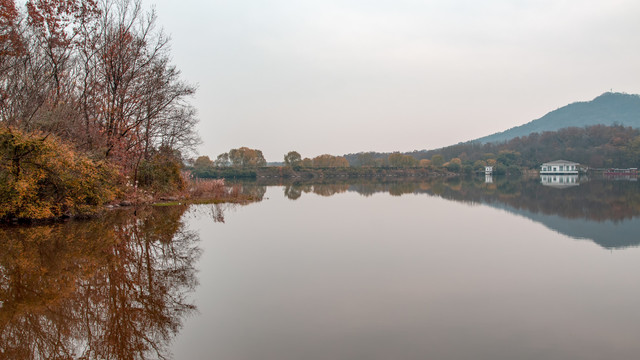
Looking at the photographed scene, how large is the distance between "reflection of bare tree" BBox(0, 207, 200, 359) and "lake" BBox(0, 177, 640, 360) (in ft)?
0.09

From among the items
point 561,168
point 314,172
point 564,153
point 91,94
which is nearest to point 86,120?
point 91,94

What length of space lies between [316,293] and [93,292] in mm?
3311

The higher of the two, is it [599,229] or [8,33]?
[8,33]

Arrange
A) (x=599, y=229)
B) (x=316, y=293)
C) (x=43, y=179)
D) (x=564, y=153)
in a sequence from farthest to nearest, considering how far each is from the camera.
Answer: (x=564, y=153), (x=599, y=229), (x=43, y=179), (x=316, y=293)

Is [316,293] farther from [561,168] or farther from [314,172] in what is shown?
[561,168]

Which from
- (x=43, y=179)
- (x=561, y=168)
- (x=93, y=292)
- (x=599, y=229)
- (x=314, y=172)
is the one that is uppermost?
(x=314, y=172)

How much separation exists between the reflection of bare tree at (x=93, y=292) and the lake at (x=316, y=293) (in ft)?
0.09

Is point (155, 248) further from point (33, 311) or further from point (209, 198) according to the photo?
point (209, 198)

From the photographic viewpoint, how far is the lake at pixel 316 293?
15.3 feet

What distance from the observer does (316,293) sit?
6477 millimetres

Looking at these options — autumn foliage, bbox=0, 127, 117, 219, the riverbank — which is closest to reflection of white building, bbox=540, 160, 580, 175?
the riverbank

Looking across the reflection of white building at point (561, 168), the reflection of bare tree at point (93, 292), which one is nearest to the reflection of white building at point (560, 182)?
the reflection of white building at point (561, 168)

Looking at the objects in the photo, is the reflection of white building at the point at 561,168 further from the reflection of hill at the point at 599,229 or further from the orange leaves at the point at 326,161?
the reflection of hill at the point at 599,229

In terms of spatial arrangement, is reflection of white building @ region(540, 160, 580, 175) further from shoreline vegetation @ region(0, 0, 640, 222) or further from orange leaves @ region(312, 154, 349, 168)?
shoreline vegetation @ region(0, 0, 640, 222)
